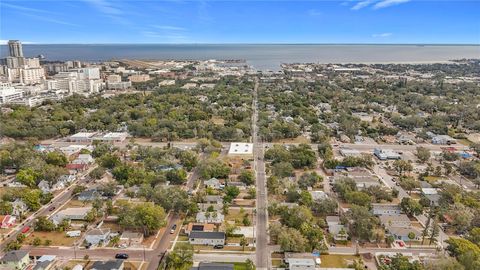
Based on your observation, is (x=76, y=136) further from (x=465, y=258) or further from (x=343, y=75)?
(x=343, y=75)

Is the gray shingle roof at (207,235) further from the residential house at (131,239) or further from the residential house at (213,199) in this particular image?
the residential house at (213,199)

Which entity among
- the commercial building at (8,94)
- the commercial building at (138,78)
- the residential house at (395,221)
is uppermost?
the commercial building at (138,78)

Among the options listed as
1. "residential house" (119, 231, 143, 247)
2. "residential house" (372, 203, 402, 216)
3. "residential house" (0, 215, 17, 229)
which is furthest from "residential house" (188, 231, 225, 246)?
"residential house" (0, 215, 17, 229)

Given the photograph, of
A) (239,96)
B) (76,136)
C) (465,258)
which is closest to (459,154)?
(465,258)

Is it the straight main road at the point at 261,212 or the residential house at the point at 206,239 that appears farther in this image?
the residential house at the point at 206,239

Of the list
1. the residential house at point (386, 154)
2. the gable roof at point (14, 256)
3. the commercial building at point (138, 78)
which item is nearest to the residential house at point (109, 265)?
the gable roof at point (14, 256)

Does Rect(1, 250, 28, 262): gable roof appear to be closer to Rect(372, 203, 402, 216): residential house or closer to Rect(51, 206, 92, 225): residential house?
Rect(51, 206, 92, 225): residential house
